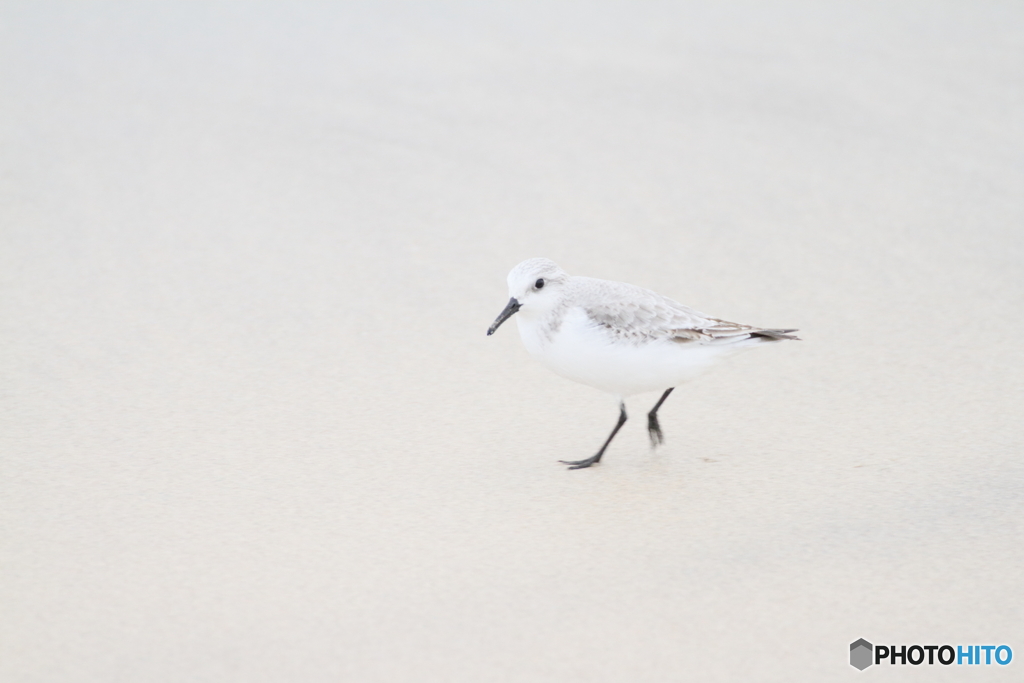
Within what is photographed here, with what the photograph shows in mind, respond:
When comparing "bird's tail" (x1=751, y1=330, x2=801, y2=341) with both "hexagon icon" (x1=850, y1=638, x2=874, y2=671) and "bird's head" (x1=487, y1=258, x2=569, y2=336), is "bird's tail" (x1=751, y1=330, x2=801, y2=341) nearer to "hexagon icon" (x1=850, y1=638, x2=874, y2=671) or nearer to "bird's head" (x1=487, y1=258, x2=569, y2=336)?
"bird's head" (x1=487, y1=258, x2=569, y2=336)

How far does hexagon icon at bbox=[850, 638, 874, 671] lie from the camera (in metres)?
2.34

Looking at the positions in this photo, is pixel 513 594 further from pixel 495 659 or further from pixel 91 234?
pixel 91 234

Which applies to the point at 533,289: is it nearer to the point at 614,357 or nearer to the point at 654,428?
the point at 614,357

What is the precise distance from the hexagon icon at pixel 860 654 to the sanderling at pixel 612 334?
1092 millimetres

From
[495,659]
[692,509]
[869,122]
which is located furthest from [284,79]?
[495,659]

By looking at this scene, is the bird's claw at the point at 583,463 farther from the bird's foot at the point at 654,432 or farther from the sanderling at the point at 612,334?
the bird's foot at the point at 654,432

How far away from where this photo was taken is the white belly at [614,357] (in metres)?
3.24

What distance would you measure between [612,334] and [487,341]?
1.12m

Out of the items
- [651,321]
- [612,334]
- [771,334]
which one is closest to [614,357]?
[612,334]

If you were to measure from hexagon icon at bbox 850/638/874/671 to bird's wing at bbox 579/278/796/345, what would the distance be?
111 cm

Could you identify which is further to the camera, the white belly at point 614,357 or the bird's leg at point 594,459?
the bird's leg at point 594,459

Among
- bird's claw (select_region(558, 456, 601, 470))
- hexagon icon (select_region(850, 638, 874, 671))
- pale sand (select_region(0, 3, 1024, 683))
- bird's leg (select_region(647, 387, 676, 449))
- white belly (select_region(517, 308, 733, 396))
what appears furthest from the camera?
bird's leg (select_region(647, 387, 676, 449))

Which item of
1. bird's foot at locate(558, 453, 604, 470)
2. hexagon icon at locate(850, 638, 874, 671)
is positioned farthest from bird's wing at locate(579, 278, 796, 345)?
hexagon icon at locate(850, 638, 874, 671)

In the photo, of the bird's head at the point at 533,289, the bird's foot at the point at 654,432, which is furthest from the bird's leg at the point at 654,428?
the bird's head at the point at 533,289
